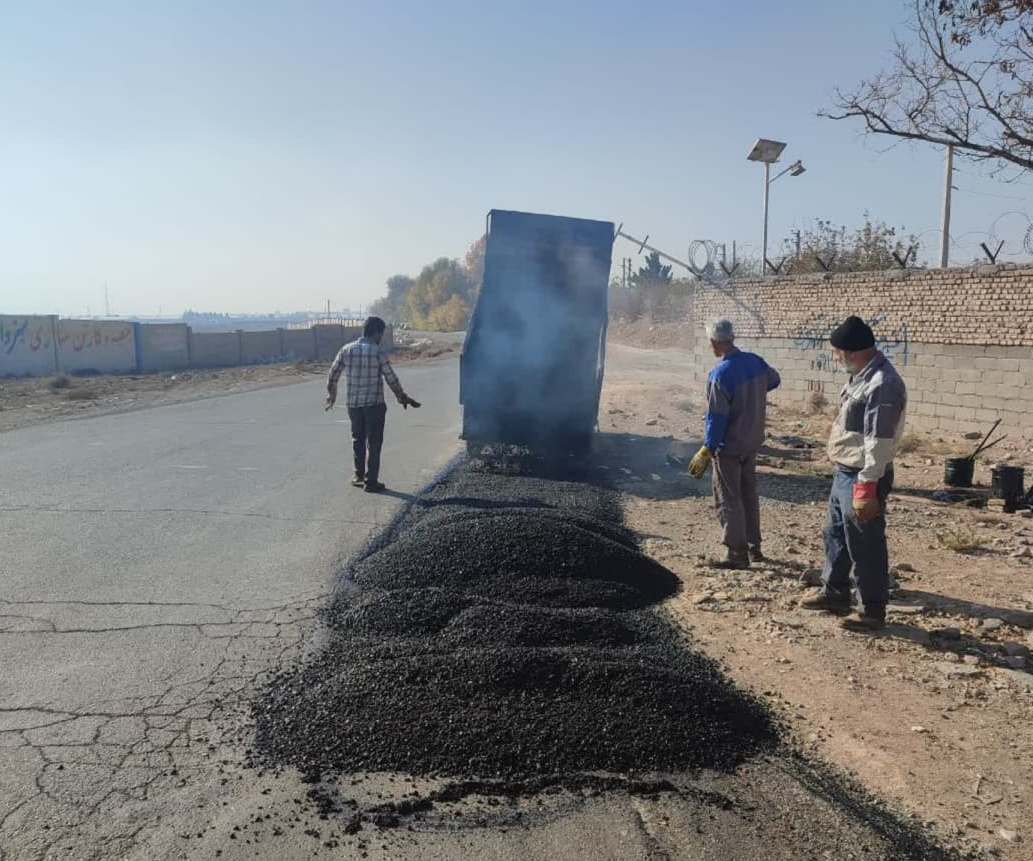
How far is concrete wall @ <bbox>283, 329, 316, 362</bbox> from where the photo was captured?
39.6 metres

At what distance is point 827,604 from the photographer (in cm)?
528

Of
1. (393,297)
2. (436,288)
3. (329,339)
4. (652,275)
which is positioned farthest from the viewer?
(393,297)

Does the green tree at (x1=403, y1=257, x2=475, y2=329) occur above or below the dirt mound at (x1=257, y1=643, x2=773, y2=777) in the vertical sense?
above

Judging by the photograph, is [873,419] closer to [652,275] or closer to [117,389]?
[117,389]

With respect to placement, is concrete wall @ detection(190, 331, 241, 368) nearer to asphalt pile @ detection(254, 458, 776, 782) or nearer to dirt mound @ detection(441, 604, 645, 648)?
asphalt pile @ detection(254, 458, 776, 782)

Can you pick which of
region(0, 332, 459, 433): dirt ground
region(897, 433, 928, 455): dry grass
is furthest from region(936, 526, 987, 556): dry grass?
region(0, 332, 459, 433): dirt ground

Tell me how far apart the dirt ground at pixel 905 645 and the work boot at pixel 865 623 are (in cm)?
7

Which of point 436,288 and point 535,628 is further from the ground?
point 436,288

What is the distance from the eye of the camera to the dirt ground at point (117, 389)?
17.4 meters

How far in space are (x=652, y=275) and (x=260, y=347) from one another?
31.0m

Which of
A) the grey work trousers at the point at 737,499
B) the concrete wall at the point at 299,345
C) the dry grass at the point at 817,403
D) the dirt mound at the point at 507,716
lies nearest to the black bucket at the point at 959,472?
the grey work trousers at the point at 737,499

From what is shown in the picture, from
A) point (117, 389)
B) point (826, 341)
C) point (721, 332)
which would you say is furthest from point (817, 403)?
point (117, 389)

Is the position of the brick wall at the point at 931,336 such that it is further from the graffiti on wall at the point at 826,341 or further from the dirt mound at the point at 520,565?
the dirt mound at the point at 520,565

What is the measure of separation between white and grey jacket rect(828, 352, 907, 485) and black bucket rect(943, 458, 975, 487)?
18.8 feet
